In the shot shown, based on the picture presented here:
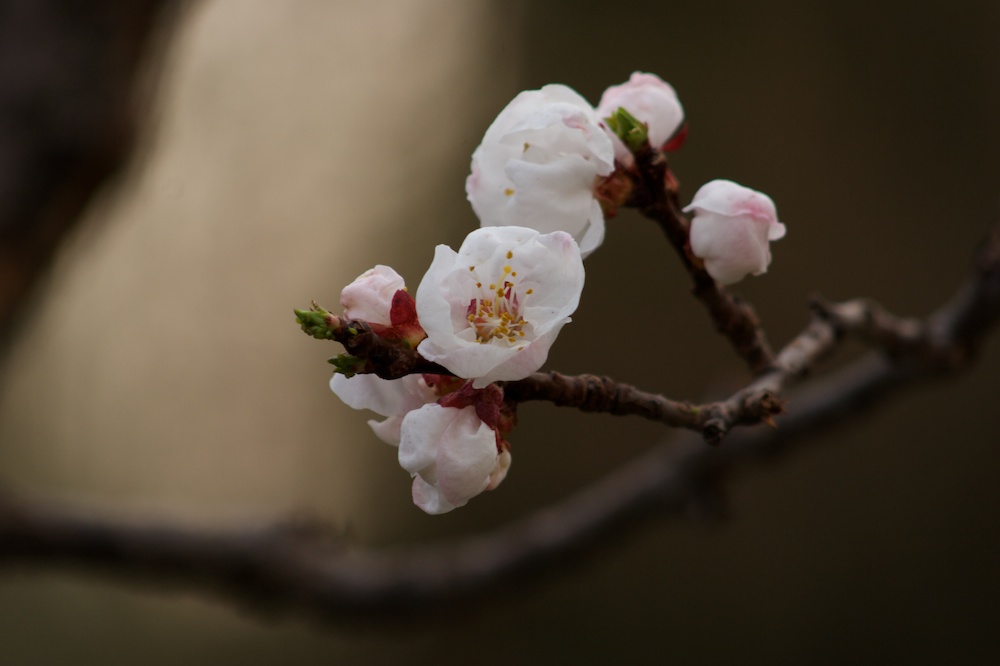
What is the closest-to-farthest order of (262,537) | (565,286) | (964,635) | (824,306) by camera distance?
(565,286), (824,306), (262,537), (964,635)

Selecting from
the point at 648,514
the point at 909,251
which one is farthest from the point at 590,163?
the point at 909,251

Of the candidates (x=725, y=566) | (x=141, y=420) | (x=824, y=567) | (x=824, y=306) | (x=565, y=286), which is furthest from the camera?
(x=141, y=420)

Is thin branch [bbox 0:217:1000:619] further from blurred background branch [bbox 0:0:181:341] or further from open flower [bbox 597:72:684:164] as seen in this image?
open flower [bbox 597:72:684:164]

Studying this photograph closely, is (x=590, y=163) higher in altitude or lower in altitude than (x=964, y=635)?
higher

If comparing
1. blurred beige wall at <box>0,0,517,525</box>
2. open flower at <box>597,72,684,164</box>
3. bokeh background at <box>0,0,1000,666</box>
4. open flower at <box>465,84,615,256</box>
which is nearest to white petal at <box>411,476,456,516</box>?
open flower at <box>465,84,615,256</box>

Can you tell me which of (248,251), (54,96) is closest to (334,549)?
(54,96)

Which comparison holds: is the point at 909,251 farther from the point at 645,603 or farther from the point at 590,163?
the point at 590,163
